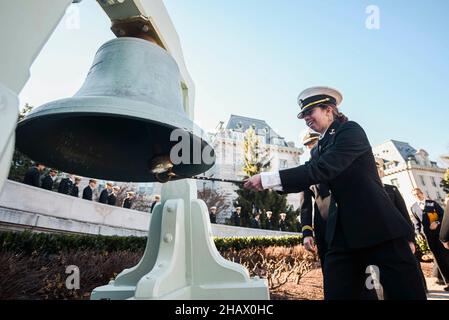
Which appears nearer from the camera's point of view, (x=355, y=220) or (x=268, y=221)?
(x=355, y=220)

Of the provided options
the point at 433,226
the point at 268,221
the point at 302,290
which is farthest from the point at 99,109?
the point at 268,221

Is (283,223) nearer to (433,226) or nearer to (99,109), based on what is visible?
(433,226)

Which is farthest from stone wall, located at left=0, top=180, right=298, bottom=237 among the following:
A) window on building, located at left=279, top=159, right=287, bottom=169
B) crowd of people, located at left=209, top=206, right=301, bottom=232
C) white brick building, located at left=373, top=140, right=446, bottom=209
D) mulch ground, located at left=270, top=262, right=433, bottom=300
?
white brick building, located at left=373, top=140, right=446, bottom=209

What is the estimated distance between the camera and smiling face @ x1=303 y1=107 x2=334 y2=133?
234 cm

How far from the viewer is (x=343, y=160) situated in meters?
1.82

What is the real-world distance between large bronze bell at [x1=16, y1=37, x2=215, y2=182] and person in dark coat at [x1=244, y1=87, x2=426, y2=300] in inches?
24.7

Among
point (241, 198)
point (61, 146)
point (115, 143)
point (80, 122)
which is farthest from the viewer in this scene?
point (241, 198)

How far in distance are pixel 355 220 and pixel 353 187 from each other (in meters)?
0.23

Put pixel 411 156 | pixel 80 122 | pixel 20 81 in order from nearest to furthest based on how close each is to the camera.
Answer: pixel 20 81 → pixel 80 122 → pixel 411 156

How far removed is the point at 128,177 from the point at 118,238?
5573 mm

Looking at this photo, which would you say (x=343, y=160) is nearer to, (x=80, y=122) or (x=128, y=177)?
(x=128, y=177)

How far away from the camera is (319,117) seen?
2336mm
